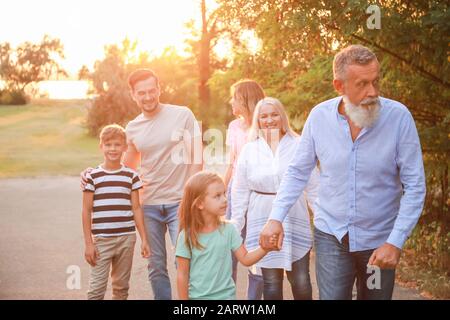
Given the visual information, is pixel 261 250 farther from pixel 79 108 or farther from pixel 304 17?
pixel 79 108

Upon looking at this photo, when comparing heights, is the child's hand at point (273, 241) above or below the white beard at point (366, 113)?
below

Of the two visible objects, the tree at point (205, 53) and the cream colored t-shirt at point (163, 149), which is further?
the tree at point (205, 53)

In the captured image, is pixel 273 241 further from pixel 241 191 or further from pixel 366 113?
pixel 241 191

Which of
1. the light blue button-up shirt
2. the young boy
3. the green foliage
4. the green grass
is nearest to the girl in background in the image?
the green foliage

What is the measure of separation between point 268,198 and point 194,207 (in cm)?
109

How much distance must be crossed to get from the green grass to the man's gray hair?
16.7 meters

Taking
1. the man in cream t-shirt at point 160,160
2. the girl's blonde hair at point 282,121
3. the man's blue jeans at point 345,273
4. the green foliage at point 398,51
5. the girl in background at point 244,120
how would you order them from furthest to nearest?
the green foliage at point 398,51, the girl in background at point 244,120, the man in cream t-shirt at point 160,160, the girl's blonde hair at point 282,121, the man's blue jeans at point 345,273

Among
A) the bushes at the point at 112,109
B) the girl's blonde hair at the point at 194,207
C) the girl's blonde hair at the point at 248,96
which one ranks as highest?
the bushes at the point at 112,109

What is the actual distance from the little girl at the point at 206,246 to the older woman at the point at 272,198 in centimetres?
88

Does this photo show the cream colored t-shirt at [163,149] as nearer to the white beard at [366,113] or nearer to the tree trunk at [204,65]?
the white beard at [366,113]

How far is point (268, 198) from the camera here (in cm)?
495

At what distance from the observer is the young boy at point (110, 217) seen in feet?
16.0

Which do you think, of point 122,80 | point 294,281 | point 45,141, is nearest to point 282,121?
point 294,281

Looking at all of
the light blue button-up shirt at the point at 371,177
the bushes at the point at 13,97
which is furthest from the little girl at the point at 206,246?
the bushes at the point at 13,97
